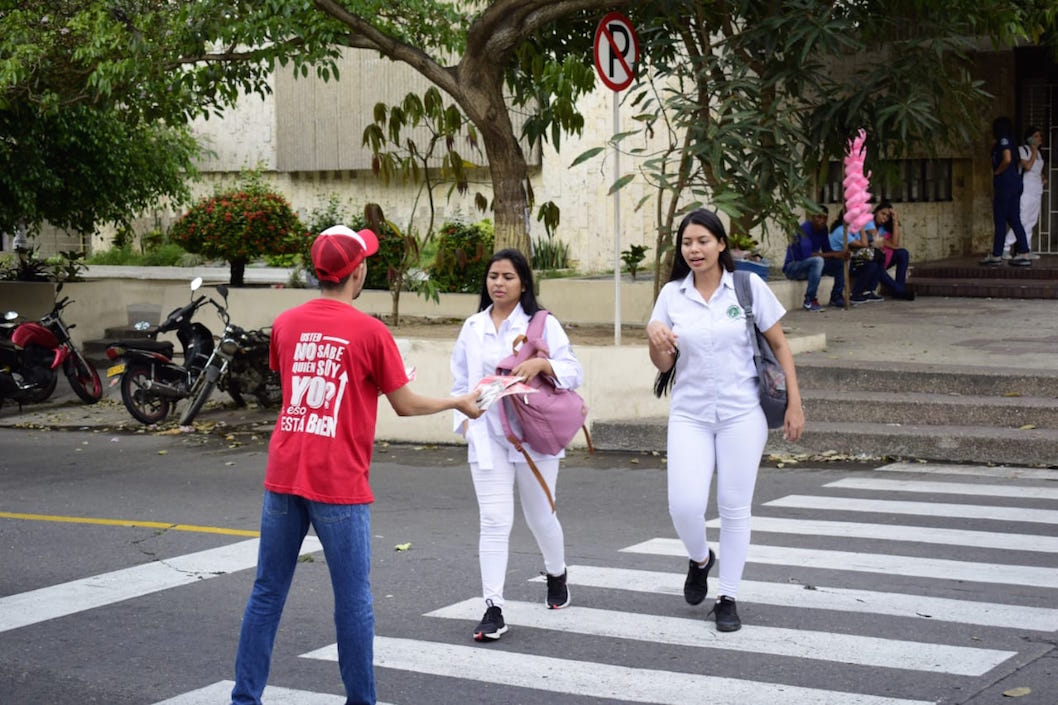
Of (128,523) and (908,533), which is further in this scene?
Result: (128,523)

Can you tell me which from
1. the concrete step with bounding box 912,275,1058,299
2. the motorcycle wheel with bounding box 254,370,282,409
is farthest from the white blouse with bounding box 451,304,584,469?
the concrete step with bounding box 912,275,1058,299

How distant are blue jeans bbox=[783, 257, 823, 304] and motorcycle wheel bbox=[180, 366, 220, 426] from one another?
7.80 metres

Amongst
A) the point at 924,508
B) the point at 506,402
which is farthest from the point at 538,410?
the point at 924,508

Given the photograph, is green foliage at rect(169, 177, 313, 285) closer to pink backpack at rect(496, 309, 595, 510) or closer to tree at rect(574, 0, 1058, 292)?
tree at rect(574, 0, 1058, 292)

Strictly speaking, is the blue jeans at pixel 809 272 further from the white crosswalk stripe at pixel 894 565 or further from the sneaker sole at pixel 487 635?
the sneaker sole at pixel 487 635

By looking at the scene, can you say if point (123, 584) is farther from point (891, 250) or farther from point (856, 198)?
point (891, 250)

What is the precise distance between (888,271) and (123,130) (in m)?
11.3

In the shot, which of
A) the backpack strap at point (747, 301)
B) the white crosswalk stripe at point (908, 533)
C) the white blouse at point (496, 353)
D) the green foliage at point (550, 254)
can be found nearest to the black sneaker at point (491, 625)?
the white blouse at point (496, 353)

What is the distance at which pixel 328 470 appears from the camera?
519 centimetres

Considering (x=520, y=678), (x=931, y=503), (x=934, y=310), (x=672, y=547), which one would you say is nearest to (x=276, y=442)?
(x=520, y=678)

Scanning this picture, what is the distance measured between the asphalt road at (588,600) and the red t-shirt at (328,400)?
1196 mm

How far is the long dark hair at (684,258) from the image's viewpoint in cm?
682

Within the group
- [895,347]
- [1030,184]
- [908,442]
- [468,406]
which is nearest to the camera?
[468,406]

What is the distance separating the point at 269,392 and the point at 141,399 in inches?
52.7
